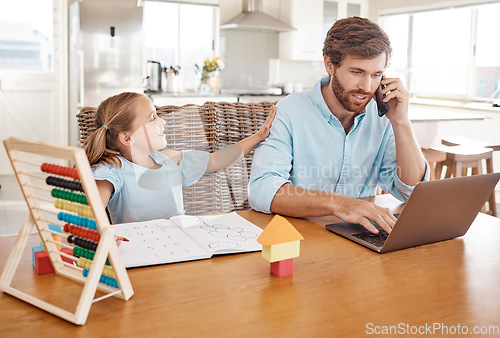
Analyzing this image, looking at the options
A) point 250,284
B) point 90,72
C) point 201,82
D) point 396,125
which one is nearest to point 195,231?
point 250,284

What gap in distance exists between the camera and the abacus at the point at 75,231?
77 cm

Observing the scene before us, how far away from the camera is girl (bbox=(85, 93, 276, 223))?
5.08 feet

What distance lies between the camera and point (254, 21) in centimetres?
610

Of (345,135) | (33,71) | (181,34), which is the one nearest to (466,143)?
(345,135)

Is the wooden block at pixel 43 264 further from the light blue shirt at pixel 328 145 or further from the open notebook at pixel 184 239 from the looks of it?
the light blue shirt at pixel 328 145

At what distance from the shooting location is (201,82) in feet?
20.1

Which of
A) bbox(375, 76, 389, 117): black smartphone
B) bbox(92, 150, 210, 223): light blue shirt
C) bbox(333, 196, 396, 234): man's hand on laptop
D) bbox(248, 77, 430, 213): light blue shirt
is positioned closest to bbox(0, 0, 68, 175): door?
bbox(92, 150, 210, 223): light blue shirt

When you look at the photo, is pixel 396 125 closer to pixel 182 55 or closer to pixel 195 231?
pixel 195 231

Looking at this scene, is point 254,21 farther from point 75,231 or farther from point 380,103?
point 75,231

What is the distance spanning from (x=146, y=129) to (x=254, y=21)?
4.78 metres

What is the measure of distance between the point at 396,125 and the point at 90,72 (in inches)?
167

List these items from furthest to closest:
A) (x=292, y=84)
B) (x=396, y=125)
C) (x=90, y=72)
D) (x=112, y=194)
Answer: (x=292, y=84), (x=90, y=72), (x=396, y=125), (x=112, y=194)

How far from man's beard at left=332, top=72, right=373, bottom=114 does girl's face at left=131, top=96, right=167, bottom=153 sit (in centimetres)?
64

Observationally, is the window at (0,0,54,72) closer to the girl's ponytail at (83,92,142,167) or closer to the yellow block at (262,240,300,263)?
the girl's ponytail at (83,92,142,167)
